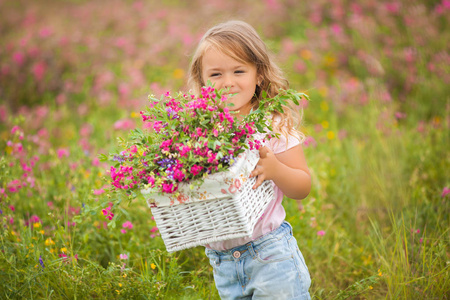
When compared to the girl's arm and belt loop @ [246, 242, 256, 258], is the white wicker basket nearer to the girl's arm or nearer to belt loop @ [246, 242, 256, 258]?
the girl's arm

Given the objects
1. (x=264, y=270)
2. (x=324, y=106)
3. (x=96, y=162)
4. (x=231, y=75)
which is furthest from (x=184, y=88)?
(x=324, y=106)

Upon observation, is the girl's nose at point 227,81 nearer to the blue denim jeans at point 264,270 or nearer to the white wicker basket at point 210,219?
the white wicker basket at point 210,219

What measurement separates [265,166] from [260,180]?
0.26 feet

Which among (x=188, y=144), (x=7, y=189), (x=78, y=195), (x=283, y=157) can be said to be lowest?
(x=78, y=195)

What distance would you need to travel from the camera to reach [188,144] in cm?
156

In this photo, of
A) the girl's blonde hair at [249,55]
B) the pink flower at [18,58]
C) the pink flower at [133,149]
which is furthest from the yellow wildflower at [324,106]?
the pink flower at [18,58]

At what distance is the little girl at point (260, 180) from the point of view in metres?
1.86

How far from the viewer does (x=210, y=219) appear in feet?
5.49

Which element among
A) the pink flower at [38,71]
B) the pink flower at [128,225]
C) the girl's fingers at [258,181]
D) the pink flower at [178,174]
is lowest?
the pink flower at [128,225]

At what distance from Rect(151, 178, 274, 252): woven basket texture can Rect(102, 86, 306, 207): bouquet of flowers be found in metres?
0.13

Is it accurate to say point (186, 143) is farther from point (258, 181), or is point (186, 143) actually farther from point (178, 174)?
point (258, 181)

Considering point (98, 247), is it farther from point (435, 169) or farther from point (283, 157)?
point (435, 169)

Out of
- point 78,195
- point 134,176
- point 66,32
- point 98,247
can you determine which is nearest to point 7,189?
point 78,195

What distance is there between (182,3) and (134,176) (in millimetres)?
8837
